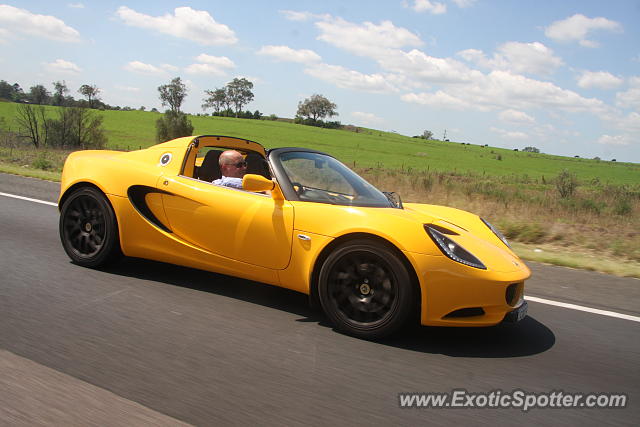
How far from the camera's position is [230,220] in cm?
420

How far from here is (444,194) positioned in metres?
14.8

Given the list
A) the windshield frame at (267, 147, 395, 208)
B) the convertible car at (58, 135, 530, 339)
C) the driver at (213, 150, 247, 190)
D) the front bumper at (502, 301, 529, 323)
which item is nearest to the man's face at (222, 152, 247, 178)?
the driver at (213, 150, 247, 190)

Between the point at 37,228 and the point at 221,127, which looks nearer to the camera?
the point at 37,228

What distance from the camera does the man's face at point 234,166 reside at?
4695 mm

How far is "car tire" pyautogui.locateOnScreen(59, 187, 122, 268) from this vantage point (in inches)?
189

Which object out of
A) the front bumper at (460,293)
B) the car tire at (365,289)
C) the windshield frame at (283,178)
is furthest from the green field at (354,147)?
the front bumper at (460,293)

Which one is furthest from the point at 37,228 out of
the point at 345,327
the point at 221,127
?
the point at 221,127

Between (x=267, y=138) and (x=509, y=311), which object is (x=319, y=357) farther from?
(x=267, y=138)

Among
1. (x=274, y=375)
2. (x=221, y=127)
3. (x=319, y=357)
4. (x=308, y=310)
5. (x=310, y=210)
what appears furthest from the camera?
(x=221, y=127)

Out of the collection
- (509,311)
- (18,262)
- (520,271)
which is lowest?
(18,262)

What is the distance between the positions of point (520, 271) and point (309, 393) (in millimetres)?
1775

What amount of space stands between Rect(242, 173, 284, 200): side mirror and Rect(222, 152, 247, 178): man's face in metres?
0.72

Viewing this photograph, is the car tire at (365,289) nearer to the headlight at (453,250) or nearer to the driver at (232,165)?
the headlight at (453,250)

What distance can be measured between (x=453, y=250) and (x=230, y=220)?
1.73 meters
